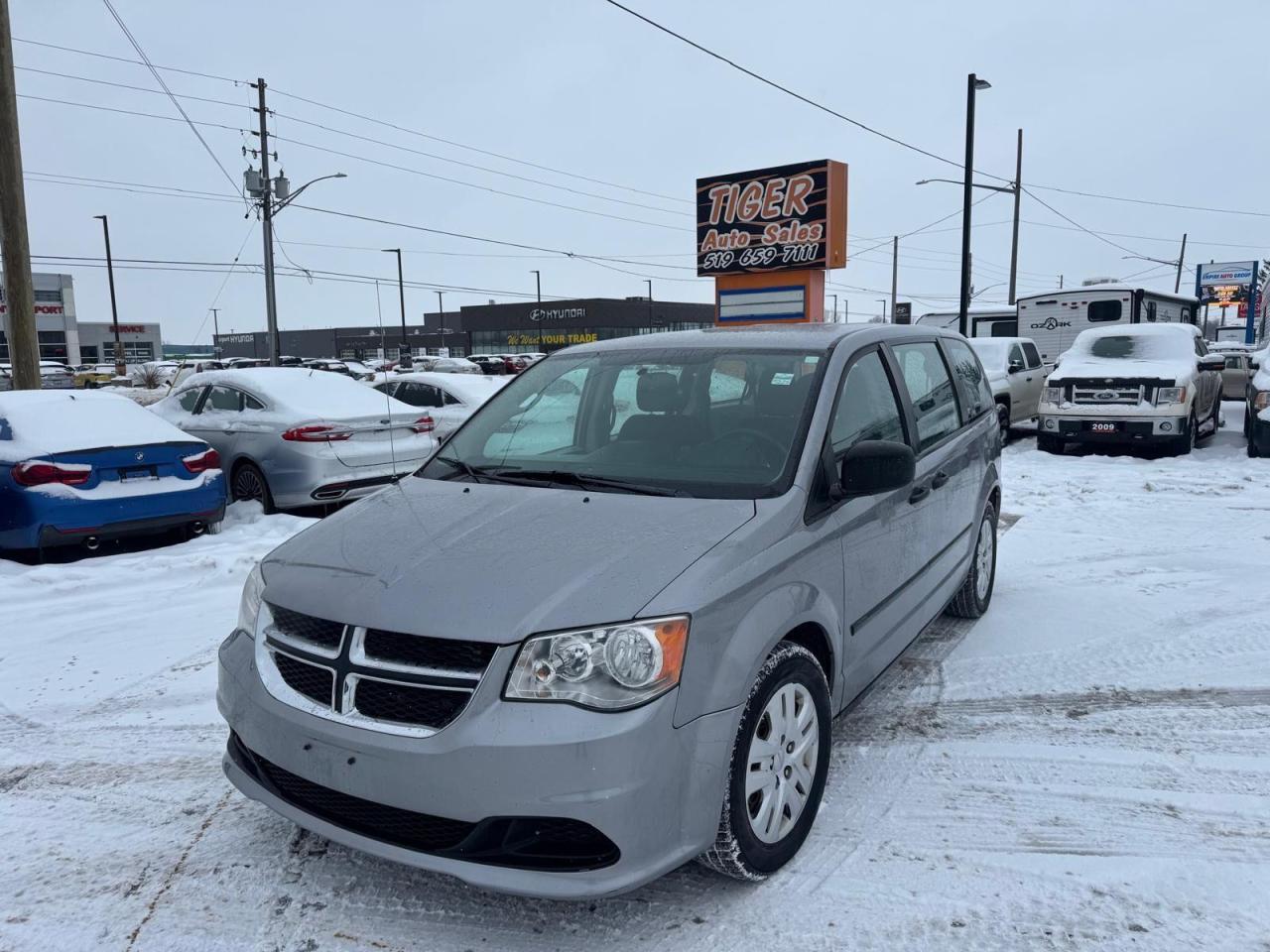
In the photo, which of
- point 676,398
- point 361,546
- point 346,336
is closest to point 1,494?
point 361,546

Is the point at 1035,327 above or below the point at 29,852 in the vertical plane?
above

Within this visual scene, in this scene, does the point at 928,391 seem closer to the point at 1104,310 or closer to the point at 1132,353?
the point at 1132,353

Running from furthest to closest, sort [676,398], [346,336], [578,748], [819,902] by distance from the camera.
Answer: [346,336]
[676,398]
[819,902]
[578,748]

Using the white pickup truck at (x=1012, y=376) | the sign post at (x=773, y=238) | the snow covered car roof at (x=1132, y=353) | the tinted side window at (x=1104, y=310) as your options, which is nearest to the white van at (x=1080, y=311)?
the tinted side window at (x=1104, y=310)

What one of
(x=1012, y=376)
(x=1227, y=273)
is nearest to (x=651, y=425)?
→ (x=1012, y=376)

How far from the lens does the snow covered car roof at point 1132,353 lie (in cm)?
1315

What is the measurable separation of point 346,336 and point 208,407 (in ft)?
368

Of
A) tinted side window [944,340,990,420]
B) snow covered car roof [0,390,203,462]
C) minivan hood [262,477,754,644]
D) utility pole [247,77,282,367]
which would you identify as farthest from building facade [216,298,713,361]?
minivan hood [262,477,754,644]

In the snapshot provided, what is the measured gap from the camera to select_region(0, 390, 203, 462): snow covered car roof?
666 centimetres

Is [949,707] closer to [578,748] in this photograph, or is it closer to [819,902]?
[819,902]

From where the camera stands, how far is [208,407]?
938 cm

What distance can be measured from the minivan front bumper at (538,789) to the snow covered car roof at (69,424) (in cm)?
537

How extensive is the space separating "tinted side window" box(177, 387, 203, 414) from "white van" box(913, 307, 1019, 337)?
2047cm

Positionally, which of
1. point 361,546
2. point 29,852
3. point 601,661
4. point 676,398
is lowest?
point 29,852
